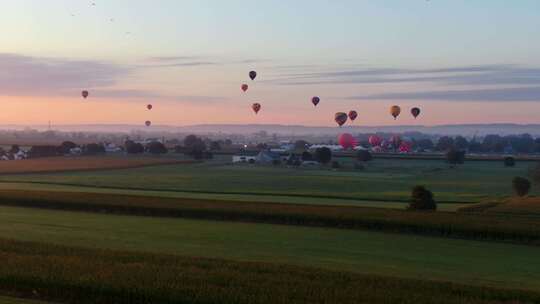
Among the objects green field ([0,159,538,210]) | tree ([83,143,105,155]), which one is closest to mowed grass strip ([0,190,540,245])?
green field ([0,159,538,210])

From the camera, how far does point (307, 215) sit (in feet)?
129

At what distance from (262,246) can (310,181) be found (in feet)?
151

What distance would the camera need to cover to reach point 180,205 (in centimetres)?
4419

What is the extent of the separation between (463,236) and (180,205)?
17.1m

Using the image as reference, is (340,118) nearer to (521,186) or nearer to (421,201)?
(521,186)

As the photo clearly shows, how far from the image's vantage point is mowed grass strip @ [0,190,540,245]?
34375 millimetres

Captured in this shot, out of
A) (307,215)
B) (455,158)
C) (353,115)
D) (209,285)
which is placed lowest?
(307,215)

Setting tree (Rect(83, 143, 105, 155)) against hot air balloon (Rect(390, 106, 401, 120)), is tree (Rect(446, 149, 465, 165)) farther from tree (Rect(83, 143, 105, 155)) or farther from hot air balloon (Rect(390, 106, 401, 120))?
tree (Rect(83, 143, 105, 155))

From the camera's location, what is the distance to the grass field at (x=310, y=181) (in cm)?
6038

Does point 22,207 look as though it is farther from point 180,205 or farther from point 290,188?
point 290,188

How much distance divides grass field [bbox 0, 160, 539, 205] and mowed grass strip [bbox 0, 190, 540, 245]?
10759 mm

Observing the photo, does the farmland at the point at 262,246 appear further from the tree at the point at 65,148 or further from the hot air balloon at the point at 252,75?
the tree at the point at 65,148

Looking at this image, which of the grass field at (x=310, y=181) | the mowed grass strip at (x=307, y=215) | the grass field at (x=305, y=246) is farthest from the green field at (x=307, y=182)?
the grass field at (x=305, y=246)

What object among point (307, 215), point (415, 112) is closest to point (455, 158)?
point (415, 112)
